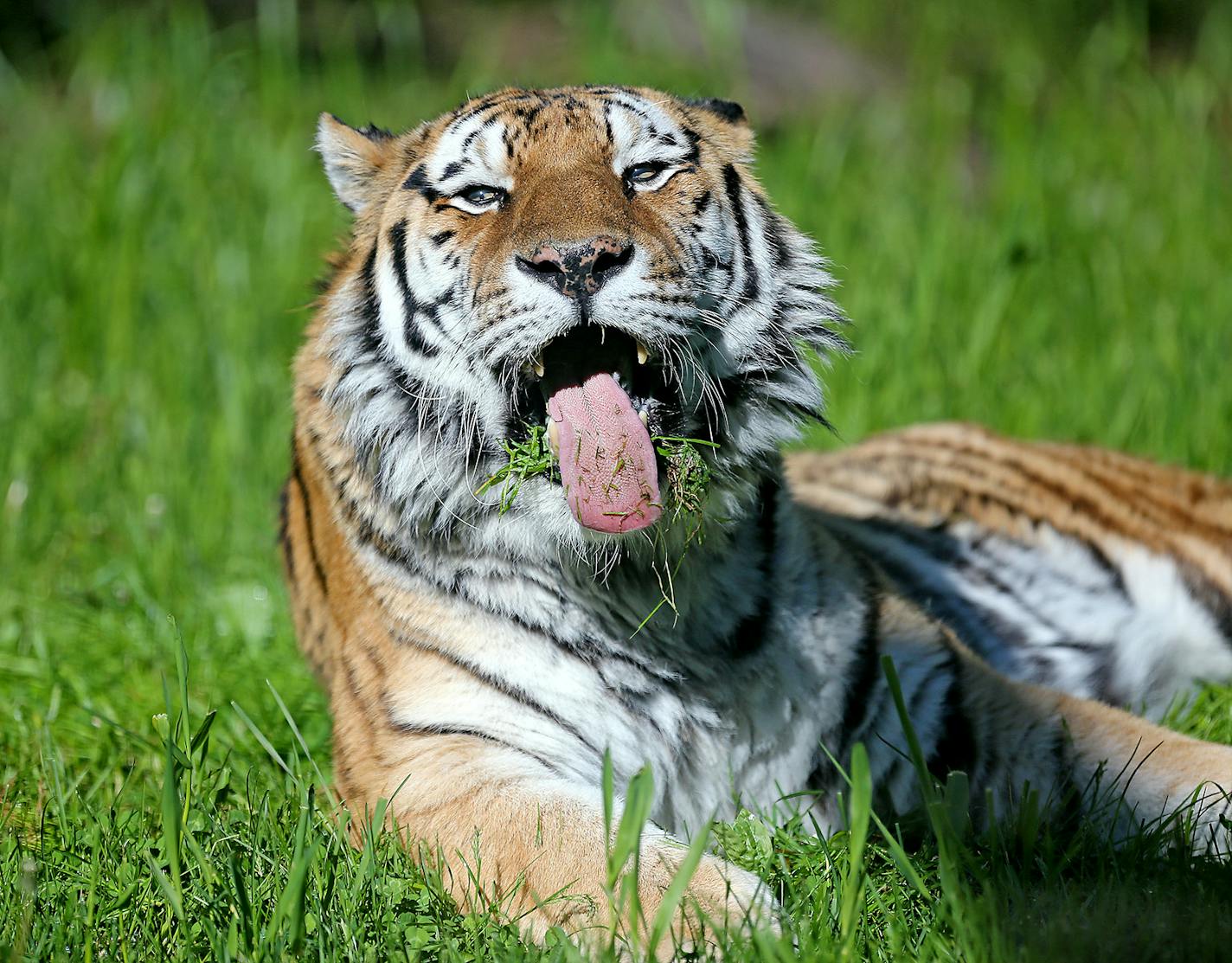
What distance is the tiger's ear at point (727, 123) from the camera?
232 centimetres

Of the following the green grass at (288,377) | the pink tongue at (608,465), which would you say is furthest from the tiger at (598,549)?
the green grass at (288,377)

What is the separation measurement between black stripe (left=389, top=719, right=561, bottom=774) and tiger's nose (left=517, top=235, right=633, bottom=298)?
2.25 feet

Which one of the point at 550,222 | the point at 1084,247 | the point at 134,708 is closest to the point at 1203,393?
the point at 1084,247

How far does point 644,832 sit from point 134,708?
1343 mm

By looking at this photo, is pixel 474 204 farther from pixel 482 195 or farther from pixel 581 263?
pixel 581 263

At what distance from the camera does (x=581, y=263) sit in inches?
71.5

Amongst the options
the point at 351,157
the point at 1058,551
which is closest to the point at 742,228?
the point at 351,157

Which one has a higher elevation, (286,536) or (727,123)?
(727,123)

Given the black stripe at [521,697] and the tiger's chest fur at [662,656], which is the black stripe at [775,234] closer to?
the tiger's chest fur at [662,656]

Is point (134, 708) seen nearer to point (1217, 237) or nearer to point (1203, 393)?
point (1203, 393)

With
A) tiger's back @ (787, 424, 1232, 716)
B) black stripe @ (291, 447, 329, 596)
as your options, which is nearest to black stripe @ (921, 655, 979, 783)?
tiger's back @ (787, 424, 1232, 716)

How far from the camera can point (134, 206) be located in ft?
15.0

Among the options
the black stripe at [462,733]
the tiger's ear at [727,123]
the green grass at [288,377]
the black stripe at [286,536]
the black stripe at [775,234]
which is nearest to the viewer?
the green grass at [288,377]

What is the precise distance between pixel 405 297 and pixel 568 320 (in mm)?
404
